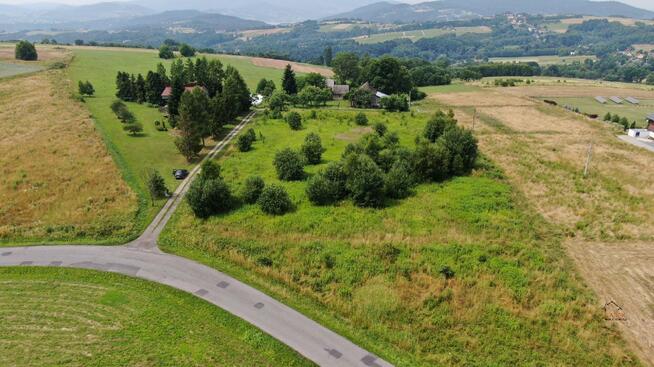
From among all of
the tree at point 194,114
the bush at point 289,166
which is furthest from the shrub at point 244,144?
the bush at point 289,166

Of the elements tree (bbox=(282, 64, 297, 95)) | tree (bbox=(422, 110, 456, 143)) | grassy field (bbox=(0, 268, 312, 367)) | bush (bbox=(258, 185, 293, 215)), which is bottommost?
grassy field (bbox=(0, 268, 312, 367))

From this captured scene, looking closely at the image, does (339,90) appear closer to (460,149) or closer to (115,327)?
(460,149)

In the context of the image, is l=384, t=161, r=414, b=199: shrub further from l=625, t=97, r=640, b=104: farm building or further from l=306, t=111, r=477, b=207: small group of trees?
l=625, t=97, r=640, b=104: farm building

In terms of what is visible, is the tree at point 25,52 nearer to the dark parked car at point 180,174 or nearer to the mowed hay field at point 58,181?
the mowed hay field at point 58,181

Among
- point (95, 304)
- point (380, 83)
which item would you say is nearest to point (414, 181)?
point (95, 304)

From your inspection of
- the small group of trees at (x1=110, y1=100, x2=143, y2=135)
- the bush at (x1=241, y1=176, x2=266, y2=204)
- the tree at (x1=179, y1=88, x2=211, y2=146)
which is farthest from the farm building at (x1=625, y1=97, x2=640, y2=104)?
the small group of trees at (x1=110, y1=100, x2=143, y2=135)

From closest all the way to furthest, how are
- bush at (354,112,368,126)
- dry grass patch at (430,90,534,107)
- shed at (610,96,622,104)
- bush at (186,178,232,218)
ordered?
bush at (186,178,232,218)
bush at (354,112,368,126)
dry grass patch at (430,90,534,107)
shed at (610,96,622,104)
